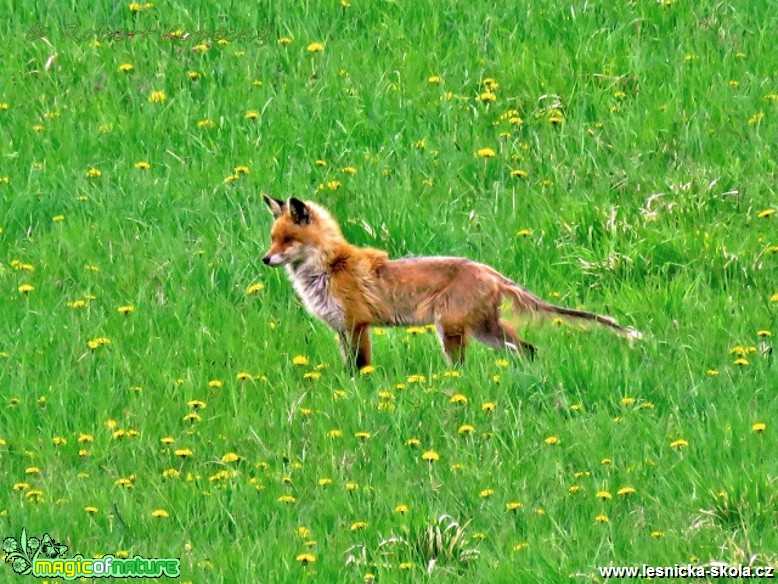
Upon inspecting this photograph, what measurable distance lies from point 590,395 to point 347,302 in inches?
81.6

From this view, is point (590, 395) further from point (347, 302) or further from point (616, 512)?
point (347, 302)

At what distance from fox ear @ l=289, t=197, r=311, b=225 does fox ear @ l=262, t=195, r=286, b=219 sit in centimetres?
18

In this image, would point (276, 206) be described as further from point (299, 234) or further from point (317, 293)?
point (317, 293)

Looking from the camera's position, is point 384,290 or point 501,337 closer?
point 501,337

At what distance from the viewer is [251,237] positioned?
10.8 metres

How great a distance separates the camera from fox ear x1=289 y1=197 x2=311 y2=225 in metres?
10.3

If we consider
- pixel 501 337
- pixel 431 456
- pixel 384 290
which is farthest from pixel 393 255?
pixel 431 456

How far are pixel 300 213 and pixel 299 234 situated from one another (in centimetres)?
17

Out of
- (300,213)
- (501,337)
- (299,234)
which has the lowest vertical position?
(501,337)

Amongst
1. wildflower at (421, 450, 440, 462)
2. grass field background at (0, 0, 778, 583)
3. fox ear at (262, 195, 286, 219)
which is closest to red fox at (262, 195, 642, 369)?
fox ear at (262, 195, 286, 219)

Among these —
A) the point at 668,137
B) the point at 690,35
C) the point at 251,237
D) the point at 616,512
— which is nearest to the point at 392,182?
the point at 251,237

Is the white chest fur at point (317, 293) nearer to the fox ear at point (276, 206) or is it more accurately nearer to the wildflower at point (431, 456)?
the fox ear at point (276, 206)

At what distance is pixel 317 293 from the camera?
33.0 feet

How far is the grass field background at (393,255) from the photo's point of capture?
714cm
